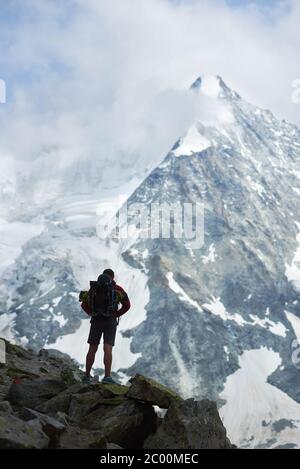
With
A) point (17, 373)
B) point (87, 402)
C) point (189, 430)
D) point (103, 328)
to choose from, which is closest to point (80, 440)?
point (189, 430)

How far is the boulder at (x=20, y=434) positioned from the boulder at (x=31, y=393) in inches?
117

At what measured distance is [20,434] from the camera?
10.7 m

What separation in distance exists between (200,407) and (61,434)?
303 centimetres

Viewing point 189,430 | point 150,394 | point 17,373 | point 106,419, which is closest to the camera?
point 189,430

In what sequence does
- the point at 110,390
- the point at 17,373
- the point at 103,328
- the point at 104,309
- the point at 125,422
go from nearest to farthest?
the point at 125,422 < the point at 110,390 < the point at 104,309 < the point at 103,328 < the point at 17,373

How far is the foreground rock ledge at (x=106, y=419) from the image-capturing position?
11.4 m

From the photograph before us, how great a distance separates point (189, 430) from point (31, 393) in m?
4.28

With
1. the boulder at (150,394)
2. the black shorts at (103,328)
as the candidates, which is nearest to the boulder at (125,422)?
the boulder at (150,394)

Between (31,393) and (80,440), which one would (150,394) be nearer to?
(80,440)

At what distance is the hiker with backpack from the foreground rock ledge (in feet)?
9.00

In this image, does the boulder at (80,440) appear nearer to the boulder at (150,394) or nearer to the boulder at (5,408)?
the boulder at (5,408)

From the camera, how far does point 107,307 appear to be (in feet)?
59.2
